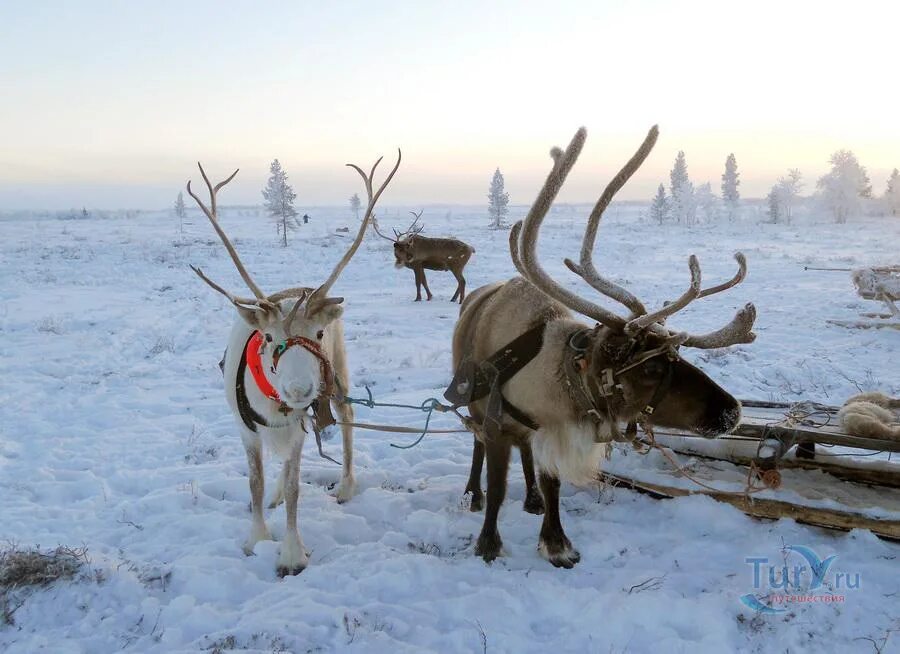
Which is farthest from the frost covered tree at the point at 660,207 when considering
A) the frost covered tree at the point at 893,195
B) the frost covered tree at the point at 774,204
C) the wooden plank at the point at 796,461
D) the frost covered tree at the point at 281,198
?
the wooden plank at the point at 796,461

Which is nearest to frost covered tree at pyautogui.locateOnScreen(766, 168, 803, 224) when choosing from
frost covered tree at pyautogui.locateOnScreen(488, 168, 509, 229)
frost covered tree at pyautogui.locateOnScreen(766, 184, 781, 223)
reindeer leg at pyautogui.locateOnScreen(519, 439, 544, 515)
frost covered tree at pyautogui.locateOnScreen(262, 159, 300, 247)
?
frost covered tree at pyautogui.locateOnScreen(766, 184, 781, 223)

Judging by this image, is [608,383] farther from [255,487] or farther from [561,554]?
[255,487]

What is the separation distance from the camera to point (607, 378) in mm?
3025

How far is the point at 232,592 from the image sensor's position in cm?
340

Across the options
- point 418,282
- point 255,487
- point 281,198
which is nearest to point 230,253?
point 255,487

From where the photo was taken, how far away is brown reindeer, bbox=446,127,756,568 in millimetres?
3016

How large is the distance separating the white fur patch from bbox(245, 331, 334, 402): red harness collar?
137 centimetres

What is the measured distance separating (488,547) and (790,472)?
229 centimetres

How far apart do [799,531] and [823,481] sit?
51cm

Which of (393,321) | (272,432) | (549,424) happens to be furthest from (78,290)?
(549,424)

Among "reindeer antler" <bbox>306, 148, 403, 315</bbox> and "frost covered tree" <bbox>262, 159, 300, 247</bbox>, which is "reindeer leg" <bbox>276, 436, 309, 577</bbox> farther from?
"frost covered tree" <bbox>262, 159, 300, 247</bbox>

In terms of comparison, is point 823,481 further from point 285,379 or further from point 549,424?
point 285,379

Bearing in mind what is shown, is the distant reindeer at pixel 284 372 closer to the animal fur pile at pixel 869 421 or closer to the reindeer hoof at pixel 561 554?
the reindeer hoof at pixel 561 554

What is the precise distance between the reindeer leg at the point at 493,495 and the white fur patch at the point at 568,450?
333mm
